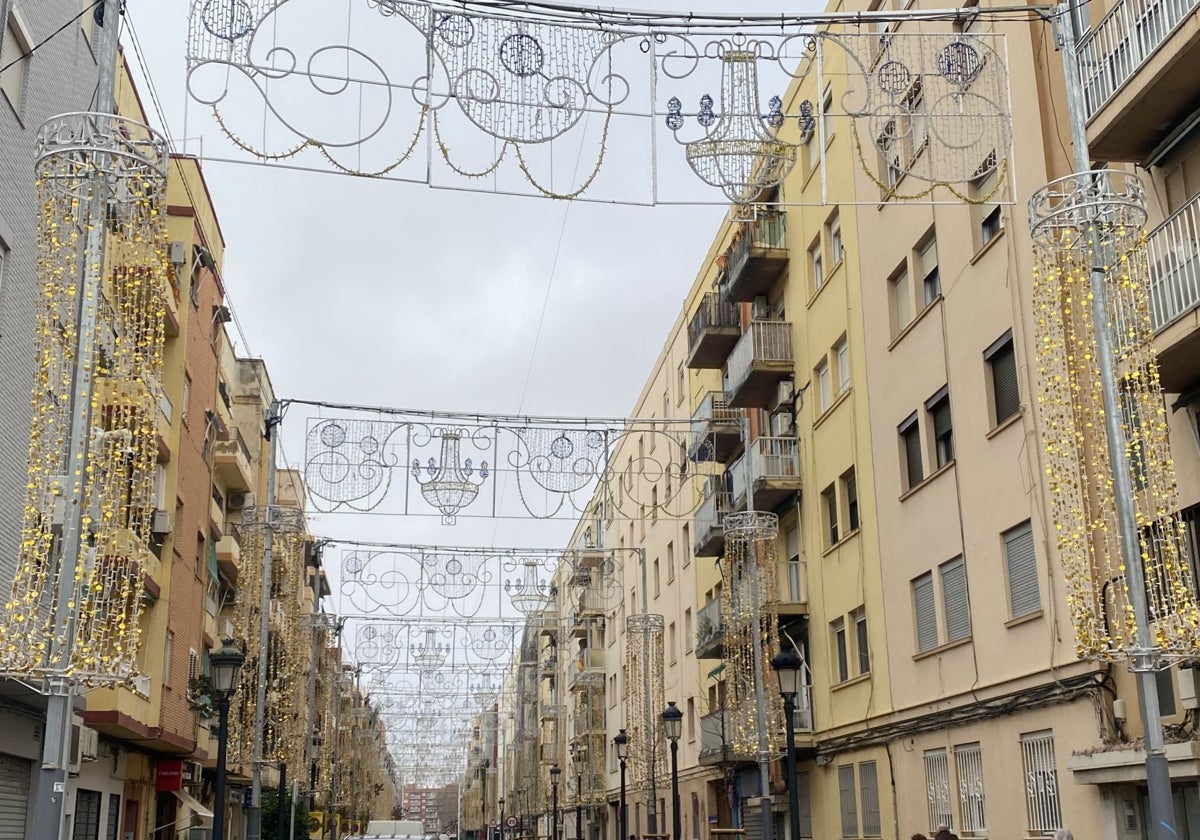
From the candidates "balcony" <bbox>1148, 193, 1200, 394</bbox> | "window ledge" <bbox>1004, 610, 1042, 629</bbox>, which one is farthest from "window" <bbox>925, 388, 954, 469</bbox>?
"balcony" <bbox>1148, 193, 1200, 394</bbox>

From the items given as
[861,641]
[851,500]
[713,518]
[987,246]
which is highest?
[987,246]

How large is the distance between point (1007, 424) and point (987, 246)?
9.52ft

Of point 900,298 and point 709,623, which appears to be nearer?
point 900,298

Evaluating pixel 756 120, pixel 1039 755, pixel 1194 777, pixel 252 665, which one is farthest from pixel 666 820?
pixel 756 120

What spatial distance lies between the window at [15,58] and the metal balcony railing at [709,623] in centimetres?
2167

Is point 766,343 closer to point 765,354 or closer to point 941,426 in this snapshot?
point 765,354

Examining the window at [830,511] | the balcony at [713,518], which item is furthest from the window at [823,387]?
the balcony at [713,518]

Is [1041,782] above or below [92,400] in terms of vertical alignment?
below

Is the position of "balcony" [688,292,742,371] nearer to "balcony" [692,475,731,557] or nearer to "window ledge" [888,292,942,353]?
"balcony" [692,475,731,557]

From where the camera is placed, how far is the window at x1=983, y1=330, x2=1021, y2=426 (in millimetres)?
19281

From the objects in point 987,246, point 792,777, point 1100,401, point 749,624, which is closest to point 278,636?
point 749,624

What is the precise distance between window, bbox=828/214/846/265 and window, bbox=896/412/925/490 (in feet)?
18.2

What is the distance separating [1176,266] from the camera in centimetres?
1399

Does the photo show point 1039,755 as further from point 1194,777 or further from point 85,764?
point 85,764
